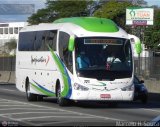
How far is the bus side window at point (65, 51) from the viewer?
79.8ft

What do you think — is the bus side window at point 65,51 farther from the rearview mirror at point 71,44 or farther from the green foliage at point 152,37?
the green foliage at point 152,37

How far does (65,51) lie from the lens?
974 inches

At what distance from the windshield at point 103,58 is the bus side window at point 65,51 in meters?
0.43

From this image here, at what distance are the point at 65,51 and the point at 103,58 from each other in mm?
1641

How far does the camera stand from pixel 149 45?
85750 millimetres

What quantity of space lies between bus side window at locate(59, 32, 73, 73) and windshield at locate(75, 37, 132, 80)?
0.43 m

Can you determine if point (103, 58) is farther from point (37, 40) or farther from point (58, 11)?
point (58, 11)

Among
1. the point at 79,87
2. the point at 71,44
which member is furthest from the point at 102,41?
the point at 79,87

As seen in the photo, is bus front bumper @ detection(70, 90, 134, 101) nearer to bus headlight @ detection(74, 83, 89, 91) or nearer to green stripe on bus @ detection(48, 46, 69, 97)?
bus headlight @ detection(74, 83, 89, 91)

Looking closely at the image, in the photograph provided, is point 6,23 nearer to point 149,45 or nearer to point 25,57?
point 149,45
